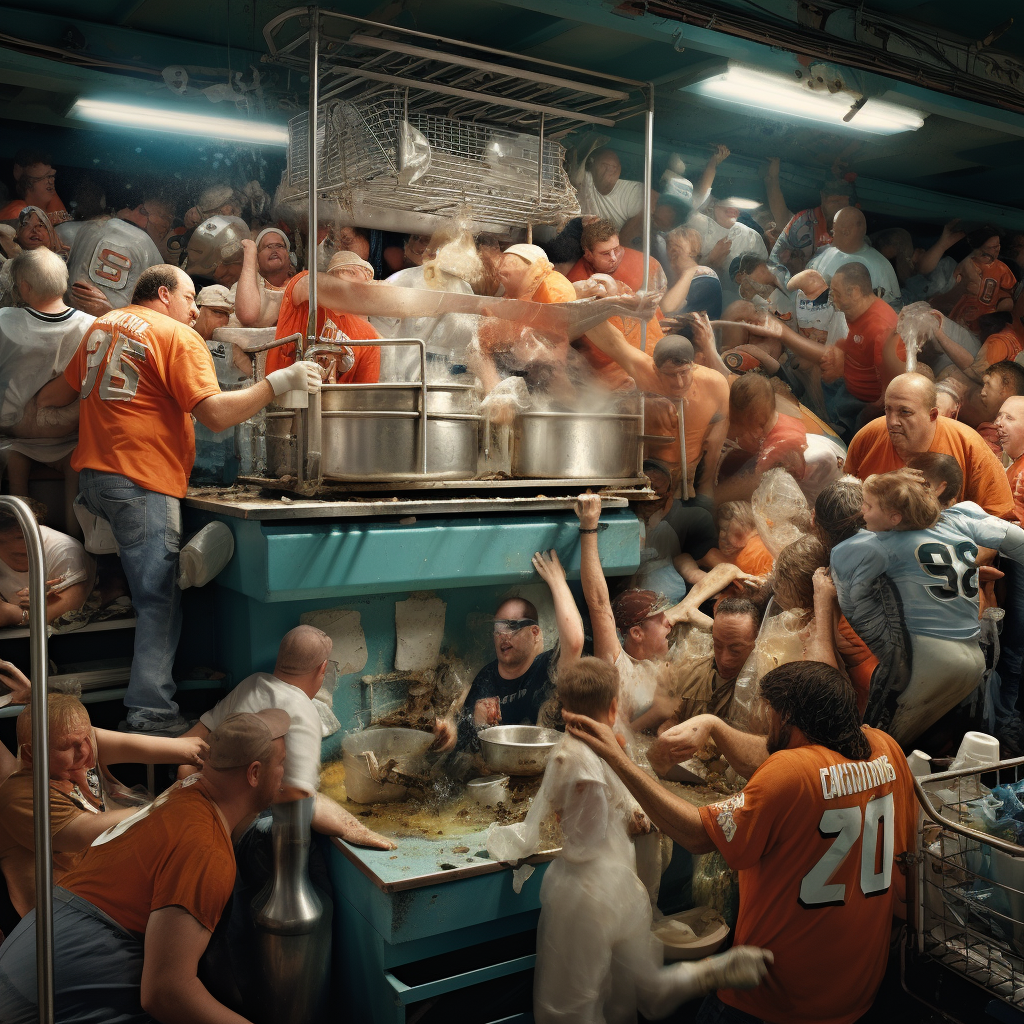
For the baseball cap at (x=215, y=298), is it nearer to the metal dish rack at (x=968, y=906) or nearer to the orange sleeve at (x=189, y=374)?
the orange sleeve at (x=189, y=374)

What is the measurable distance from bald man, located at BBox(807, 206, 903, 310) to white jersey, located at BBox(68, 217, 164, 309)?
3.25 m

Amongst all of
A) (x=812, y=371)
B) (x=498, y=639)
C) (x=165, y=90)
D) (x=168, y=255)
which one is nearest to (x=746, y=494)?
(x=812, y=371)

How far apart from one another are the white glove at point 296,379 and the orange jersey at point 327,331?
21.4 inches

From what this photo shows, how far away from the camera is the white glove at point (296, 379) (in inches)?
111

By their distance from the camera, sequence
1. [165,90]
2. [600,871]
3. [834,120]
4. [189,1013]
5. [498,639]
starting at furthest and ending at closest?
[834,120], [165,90], [498,639], [600,871], [189,1013]

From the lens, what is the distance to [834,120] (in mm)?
4523

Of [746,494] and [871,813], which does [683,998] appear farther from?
[746,494]

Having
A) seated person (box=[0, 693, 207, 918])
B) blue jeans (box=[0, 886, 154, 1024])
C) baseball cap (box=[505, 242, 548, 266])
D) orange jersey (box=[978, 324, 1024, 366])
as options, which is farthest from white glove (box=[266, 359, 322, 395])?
orange jersey (box=[978, 324, 1024, 366])

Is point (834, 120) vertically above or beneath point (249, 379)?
above

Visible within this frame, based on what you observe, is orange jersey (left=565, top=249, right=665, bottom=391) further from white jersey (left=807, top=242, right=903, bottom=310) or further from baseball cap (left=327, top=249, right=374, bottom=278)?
white jersey (left=807, top=242, right=903, bottom=310)

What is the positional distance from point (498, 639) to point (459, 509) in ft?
1.66

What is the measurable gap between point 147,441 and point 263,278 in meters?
1.04

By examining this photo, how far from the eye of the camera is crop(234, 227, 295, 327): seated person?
3.63 meters

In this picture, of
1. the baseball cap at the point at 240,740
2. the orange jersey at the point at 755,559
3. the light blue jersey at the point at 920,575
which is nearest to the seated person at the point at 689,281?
the orange jersey at the point at 755,559
